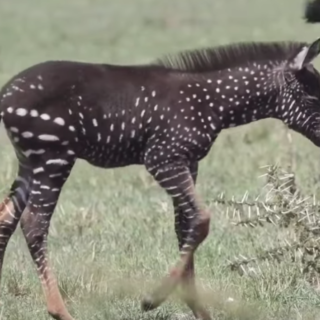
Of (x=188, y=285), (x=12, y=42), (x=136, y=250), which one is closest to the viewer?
(x=188, y=285)

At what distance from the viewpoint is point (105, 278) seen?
22.7 ft

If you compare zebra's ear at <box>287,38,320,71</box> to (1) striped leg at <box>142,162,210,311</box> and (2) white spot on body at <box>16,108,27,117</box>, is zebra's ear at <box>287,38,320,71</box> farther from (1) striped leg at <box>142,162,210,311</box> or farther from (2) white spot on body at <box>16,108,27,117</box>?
(2) white spot on body at <box>16,108,27,117</box>

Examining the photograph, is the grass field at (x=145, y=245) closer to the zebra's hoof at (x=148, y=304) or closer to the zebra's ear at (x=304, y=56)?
the zebra's hoof at (x=148, y=304)

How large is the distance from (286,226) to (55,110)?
1.85 m

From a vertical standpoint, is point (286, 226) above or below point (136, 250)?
above

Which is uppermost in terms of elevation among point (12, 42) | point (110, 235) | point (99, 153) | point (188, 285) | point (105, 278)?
point (99, 153)

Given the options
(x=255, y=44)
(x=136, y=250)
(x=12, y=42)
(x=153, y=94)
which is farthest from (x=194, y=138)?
(x=12, y=42)

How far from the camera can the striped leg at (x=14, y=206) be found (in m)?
6.61

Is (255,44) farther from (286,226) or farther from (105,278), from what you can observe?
(105,278)

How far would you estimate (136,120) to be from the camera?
6406 millimetres

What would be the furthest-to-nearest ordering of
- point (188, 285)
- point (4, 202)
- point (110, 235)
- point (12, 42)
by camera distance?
point (12, 42) → point (110, 235) → point (4, 202) → point (188, 285)

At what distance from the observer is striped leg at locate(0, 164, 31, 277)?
21.7 ft

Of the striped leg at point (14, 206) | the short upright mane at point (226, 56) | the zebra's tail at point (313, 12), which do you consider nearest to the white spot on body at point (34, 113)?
the striped leg at point (14, 206)

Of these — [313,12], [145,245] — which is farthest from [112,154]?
[145,245]
